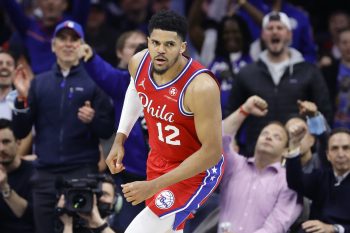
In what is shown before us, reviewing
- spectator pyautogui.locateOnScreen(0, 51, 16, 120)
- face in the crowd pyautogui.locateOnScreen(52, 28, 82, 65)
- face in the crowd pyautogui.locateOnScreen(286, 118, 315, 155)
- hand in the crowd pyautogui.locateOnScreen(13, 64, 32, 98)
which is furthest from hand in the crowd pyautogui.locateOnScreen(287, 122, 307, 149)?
spectator pyautogui.locateOnScreen(0, 51, 16, 120)

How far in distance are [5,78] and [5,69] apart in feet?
0.29

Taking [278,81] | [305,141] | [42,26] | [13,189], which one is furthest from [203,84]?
[42,26]

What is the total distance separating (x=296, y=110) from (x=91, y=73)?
6.67 ft

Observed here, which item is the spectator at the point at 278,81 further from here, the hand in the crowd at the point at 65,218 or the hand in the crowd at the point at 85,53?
the hand in the crowd at the point at 65,218

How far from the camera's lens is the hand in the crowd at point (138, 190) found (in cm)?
599

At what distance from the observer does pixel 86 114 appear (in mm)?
8398

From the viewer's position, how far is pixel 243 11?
10.7 meters

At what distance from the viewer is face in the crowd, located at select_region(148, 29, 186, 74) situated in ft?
20.4

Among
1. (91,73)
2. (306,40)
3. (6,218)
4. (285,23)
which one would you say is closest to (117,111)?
(91,73)

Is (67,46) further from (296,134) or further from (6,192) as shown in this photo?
(296,134)

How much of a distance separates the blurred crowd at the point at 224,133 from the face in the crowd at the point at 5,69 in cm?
1

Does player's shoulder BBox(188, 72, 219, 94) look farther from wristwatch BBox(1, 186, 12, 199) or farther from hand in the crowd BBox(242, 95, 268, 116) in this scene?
wristwatch BBox(1, 186, 12, 199)

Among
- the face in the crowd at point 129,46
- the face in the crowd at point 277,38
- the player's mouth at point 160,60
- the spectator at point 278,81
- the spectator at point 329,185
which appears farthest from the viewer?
the face in the crowd at point 277,38

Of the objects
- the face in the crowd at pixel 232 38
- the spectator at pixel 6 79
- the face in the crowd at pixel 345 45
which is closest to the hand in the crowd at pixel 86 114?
the spectator at pixel 6 79
